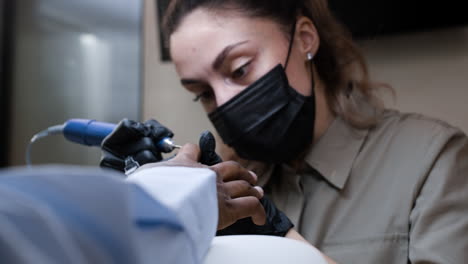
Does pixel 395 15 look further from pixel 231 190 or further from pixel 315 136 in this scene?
pixel 231 190

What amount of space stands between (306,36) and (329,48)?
89mm

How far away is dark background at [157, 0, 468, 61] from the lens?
1148 mm

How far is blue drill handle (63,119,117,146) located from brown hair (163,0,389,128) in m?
0.44

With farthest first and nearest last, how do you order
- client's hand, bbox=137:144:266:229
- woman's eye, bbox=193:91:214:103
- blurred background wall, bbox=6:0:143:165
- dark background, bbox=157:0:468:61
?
1. blurred background wall, bbox=6:0:143:165
2. dark background, bbox=157:0:468:61
3. woman's eye, bbox=193:91:214:103
4. client's hand, bbox=137:144:266:229

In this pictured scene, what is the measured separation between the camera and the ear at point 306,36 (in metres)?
0.96

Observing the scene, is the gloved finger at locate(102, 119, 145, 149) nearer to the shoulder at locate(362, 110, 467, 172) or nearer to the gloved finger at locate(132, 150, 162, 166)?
the gloved finger at locate(132, 150, 162, 166)

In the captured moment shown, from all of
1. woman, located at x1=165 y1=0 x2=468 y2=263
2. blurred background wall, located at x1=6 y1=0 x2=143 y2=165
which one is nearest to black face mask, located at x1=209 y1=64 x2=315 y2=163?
woman, located at x1=165 y1=0 x2=468 y2=263

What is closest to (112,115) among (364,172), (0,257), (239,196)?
(364,172)

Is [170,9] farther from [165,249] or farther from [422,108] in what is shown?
[165,249]

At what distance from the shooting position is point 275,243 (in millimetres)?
289

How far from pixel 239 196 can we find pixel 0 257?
0.93 ft

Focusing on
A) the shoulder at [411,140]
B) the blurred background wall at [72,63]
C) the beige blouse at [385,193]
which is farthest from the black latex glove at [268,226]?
the blurred background wall at [72,63]

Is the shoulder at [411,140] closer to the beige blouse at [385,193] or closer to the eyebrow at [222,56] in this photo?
the beige blouse at [385,193]

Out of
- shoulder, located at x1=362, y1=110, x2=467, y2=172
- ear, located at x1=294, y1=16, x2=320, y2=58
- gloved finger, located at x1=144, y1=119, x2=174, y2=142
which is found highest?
ear, located at x1=294, y1=16, x2=320, y2=58
